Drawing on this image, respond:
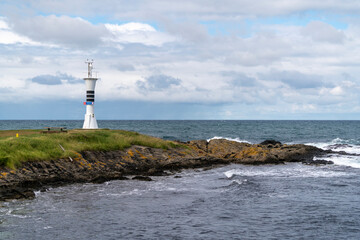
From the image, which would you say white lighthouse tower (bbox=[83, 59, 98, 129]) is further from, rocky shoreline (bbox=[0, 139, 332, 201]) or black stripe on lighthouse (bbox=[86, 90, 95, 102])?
rocky shoreline (bbox=[0, 139, 332, 201])

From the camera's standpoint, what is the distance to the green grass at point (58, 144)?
26.0 meters

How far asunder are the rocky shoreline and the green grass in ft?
1.99

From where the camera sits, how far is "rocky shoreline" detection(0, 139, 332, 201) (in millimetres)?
23406

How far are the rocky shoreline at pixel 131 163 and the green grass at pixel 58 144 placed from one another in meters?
0.61

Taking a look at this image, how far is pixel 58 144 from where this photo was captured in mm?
30344

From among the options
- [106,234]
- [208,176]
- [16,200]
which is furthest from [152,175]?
[106,234]

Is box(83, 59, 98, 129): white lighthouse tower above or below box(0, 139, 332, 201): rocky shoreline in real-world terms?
above

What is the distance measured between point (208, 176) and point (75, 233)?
16.5m

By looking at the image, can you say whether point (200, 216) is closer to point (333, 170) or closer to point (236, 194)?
point (236, 194)

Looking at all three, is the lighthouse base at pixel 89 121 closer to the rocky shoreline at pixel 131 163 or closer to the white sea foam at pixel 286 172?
the rocky shoreline at pixel 131 163

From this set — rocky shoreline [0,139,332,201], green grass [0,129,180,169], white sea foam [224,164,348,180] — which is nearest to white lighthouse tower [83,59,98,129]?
green grass [0,129,180,169]

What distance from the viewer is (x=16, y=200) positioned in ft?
66.1

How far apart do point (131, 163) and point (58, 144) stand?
20.4 feet

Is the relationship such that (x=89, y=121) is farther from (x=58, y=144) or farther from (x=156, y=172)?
(x=156, y=172)
